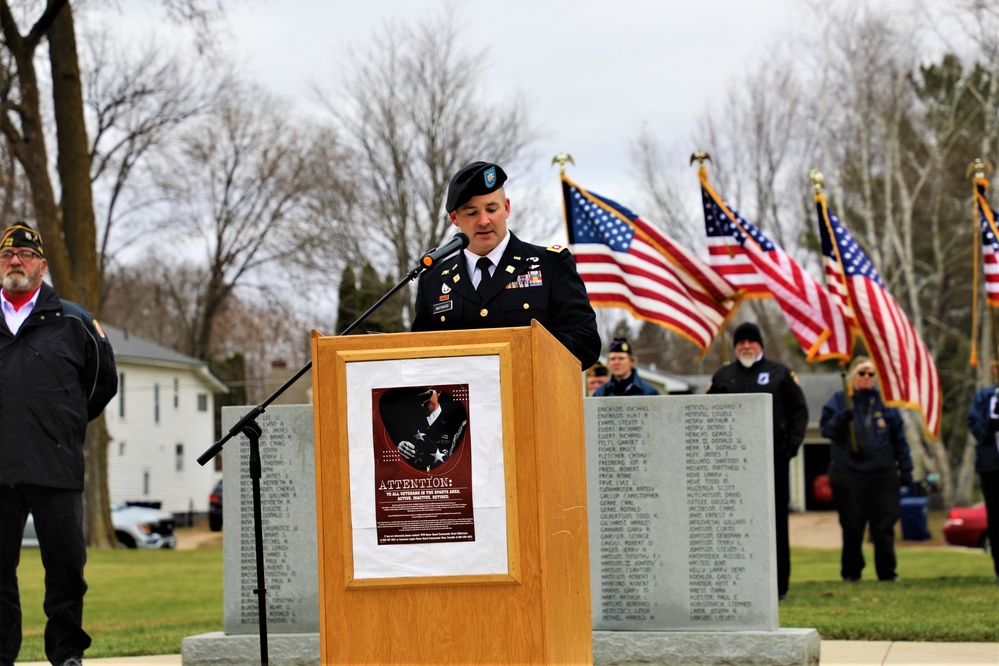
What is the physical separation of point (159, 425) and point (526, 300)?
5447cm

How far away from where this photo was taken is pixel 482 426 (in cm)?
392

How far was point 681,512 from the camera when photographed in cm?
733

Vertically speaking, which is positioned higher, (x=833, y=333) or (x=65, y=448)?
(x=833, y=333)

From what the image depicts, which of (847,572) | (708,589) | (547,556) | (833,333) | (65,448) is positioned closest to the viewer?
(547,556)

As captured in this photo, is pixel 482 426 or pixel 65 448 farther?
pixel 65 448

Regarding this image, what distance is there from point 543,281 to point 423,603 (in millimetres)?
1341

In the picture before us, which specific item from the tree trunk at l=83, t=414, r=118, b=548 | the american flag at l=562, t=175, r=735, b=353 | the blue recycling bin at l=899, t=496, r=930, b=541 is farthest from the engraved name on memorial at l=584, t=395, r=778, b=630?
the blue recycling bin at l=899, t=496, r=930, b=541

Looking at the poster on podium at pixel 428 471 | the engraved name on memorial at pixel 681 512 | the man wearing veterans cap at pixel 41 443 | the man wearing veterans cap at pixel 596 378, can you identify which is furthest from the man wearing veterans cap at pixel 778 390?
the poster on podium at pixel 428 471

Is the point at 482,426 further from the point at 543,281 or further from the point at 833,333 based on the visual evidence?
the point at 833,333

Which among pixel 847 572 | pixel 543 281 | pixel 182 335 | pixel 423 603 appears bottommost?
pixel 847 572

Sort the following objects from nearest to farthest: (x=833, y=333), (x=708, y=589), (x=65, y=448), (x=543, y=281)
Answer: (x=543, y=281)
(x=65, y=448)
(x=708, y=589)
(x=833, y=333)

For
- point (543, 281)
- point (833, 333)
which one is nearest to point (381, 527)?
point (543, 281)

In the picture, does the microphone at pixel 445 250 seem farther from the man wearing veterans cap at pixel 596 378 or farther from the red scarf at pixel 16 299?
the man wearing veterans cap at pixel 596 378

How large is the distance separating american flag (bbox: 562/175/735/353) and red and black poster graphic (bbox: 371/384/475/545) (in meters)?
8.25
